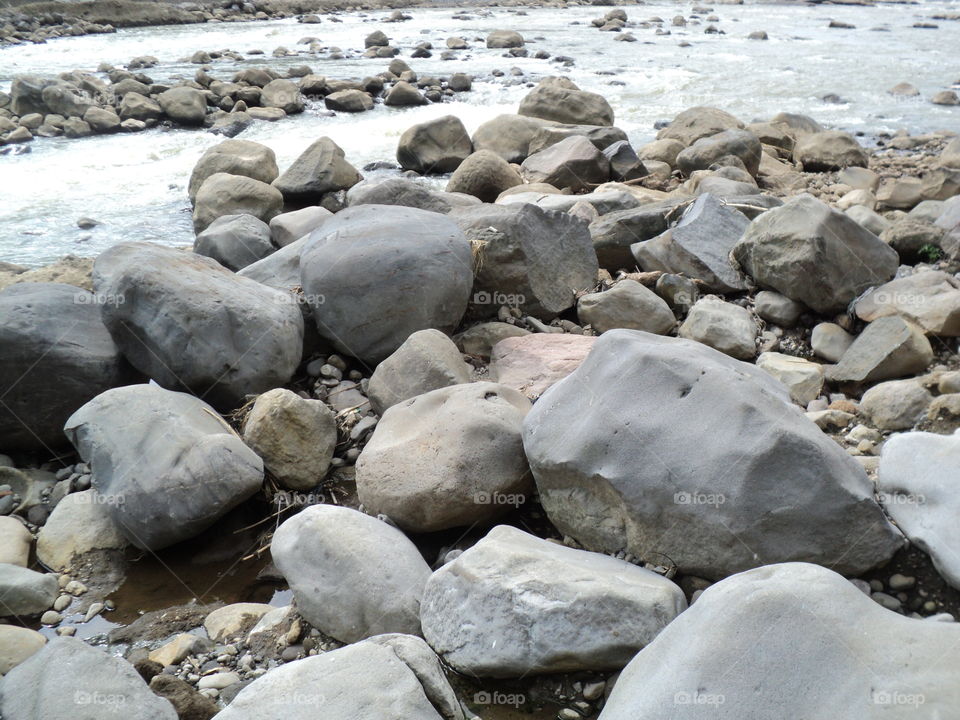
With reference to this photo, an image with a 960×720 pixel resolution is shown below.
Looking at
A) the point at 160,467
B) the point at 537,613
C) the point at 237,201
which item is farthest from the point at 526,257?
the point at 237,201

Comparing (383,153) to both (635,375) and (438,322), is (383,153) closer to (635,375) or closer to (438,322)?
(438,322)

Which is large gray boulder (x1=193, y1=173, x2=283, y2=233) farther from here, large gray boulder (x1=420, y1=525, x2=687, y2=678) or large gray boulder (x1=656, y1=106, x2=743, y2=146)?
large gray boulder (x1=420, y1=525, x2=687, y2=678)

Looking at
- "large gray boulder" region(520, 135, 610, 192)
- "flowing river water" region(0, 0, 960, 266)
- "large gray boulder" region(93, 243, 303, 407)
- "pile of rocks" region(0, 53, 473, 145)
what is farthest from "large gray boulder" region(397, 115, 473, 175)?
"large gray boulder" region(93, 243, 303, 407)

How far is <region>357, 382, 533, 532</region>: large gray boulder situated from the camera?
374 cm

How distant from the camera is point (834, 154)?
9.89m

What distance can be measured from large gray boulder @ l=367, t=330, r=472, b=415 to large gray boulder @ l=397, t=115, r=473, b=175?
18.7 feet

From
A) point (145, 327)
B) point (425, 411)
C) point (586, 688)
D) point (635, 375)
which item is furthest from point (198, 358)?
point (586, 688)

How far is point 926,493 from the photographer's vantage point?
128 inches

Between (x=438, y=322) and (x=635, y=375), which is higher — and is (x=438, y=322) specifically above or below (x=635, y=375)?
below

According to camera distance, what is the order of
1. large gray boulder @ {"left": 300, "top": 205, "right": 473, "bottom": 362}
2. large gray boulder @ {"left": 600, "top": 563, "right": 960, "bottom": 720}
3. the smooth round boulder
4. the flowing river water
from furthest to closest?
the smooth round boulder < the flowing river water < large gray boulder @ {"left": 300, "top": 205, "right": 473, "bottom": 362} < large gray boulder @ {"left": 600, "top": 563, "right": 960, "bottom": 720}

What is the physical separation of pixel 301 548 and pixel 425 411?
96 cm

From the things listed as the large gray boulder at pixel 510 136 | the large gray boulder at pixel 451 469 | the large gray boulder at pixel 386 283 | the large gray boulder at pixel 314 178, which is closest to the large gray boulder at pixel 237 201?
the large gray boulder at pixel 314 178

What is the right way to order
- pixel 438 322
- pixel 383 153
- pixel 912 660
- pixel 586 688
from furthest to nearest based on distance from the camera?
pixel 383 153 → pixel 438 322 → pixel 586 688 → pixel 912 660

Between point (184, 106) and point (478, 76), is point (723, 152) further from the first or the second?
point (478, 76)
